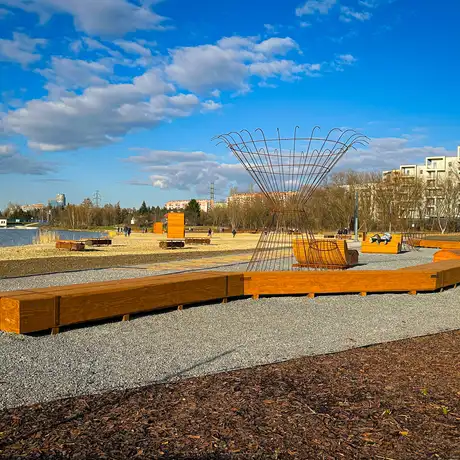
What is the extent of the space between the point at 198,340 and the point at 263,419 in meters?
2.72

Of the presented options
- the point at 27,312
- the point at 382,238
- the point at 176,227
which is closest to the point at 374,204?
the point at 176,227

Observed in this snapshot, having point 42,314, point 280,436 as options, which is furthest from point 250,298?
point 280,436

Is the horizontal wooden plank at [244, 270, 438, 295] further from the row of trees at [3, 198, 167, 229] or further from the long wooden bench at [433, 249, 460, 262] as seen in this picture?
the row of trees at [3, 198, 167, 229]

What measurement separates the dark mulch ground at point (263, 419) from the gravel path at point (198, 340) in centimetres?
43

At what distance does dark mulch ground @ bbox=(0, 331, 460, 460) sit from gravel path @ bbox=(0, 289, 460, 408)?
0.43m

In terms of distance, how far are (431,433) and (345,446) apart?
67cm

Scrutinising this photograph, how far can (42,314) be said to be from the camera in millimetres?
6293

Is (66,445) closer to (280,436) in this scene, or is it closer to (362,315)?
(280,436)

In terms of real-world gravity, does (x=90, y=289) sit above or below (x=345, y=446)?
above

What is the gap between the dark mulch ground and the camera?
328 cm

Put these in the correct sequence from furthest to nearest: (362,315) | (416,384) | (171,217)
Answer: (171,217), (362,315), (416,384)

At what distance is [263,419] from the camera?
3809 millimetres

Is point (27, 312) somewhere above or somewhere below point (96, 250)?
above

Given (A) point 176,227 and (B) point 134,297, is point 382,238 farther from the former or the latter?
(A) point 176,227
